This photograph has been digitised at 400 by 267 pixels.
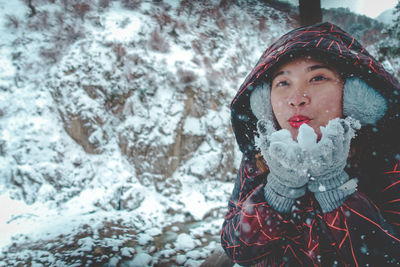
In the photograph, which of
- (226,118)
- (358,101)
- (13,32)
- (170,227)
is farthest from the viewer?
(226,118)

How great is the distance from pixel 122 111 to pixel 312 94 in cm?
299

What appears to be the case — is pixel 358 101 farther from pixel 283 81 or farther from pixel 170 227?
pixel 170 227

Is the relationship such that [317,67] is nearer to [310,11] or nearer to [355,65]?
[355,65]

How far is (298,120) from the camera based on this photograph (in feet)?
2.54

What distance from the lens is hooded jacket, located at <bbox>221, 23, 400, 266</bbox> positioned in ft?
2.08

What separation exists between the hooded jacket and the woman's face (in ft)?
0.16

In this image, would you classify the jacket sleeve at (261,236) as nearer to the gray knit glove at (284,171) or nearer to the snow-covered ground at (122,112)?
the gray knit glove at (284,171)

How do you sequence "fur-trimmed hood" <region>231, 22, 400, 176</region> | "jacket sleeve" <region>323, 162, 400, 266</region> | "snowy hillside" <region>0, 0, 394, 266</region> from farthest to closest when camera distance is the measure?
"snowy hillside" <region>0, 0, 394, 266</region>
"fur-trimmed hood" <region>231, 22, 400, 176</region>
"jacket sleeve" <region>323, 162, 400, 266</region>

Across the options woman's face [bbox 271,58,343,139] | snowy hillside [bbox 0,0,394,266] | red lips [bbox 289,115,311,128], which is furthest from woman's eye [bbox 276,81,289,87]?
snowy hillside [bbox 0,0,394,266]

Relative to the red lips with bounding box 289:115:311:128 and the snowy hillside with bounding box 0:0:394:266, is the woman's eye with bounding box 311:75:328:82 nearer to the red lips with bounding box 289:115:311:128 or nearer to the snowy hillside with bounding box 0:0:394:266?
the red lips with bounding box 289:115:311:128

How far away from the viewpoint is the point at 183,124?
3.23 meters

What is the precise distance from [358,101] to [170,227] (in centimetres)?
189

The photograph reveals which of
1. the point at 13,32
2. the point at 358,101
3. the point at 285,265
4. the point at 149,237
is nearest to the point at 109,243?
the point at 149,237

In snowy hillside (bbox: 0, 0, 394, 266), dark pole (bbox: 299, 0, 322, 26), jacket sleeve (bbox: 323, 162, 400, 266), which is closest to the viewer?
jacket sleeve (bbox: 323, 162, 400, 266)
